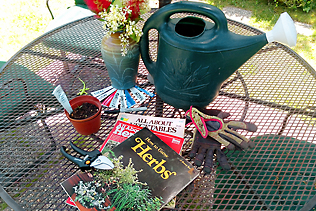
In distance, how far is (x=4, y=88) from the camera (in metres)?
0.89

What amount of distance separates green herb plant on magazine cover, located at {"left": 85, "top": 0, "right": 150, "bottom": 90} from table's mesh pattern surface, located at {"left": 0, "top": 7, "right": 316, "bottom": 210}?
0.45 feet

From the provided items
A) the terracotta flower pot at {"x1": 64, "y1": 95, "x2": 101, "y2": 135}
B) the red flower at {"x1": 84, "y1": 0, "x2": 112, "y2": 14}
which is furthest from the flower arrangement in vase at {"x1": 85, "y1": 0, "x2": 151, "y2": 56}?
the terracotta flower pot at {"x1": 64, "y1": 95, "x2": 101, "y2": 135}

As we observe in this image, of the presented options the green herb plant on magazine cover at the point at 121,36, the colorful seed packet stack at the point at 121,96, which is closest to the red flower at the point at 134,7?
the green herb plant on magazine cover at the point at 121,36

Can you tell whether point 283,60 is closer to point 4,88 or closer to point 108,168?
point 108,168

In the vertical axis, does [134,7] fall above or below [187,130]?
above

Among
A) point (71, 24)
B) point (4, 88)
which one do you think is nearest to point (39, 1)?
point (71, 24)

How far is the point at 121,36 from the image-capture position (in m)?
0.75

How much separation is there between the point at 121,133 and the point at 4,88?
0.57 m

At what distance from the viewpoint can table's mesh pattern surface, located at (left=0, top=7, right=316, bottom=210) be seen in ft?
1.98

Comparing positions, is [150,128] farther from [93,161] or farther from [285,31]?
[285,31]

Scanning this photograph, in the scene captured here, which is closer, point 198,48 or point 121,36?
point 198,48

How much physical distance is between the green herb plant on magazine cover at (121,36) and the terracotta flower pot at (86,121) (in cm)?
18

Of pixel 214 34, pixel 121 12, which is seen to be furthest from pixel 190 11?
pixel 121 12

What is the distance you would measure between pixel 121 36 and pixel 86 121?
0.32 m
